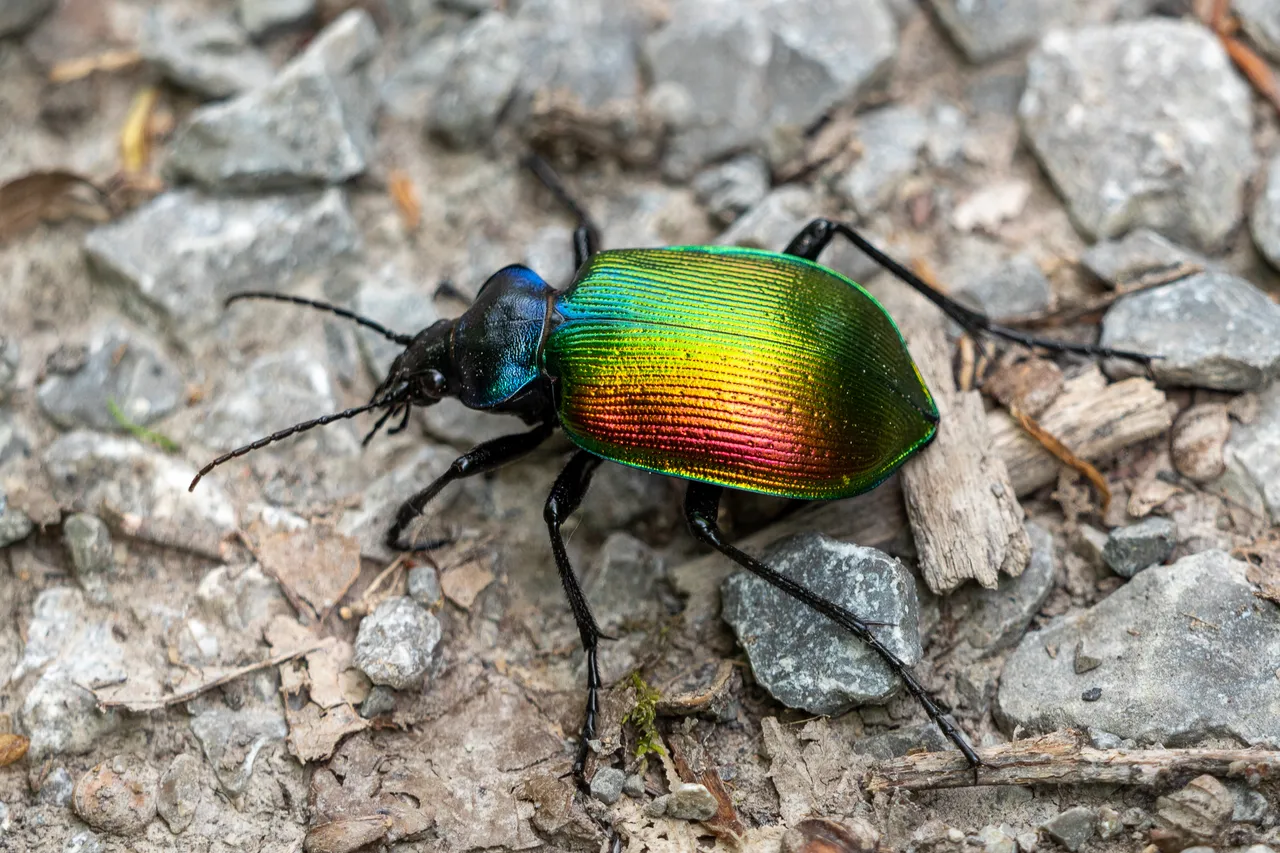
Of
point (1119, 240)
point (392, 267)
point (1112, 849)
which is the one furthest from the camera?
point (392, 267)

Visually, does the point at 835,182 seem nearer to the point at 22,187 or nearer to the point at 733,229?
the point at 733,229

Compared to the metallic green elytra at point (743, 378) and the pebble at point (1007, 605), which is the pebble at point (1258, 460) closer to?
the pebble at point (1007, 605)

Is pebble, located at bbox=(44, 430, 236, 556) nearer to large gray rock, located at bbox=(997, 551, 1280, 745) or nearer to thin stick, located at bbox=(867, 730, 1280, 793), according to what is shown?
thin stick, located at bbox=(867, 730, 1280, 793)

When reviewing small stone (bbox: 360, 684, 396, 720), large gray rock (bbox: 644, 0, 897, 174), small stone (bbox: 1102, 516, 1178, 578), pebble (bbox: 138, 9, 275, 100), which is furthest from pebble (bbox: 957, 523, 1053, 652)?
pebble (bbox: 138, 9, 275, 100)

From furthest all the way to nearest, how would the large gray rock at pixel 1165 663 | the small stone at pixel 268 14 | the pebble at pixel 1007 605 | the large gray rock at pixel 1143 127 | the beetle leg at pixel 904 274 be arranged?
the small stone at pixel 268 14 → the large gray rock at pixel 1143 127 → the beetle leg at pixel 904 274 → the pebble at pixel 1007 605 → the large gray rock at pixel 1165 663

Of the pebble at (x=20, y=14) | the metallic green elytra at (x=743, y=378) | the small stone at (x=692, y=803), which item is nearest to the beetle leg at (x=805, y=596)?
the metallic green elytra at (x=743, y=378)

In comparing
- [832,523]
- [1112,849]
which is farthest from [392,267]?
[1112,849]
